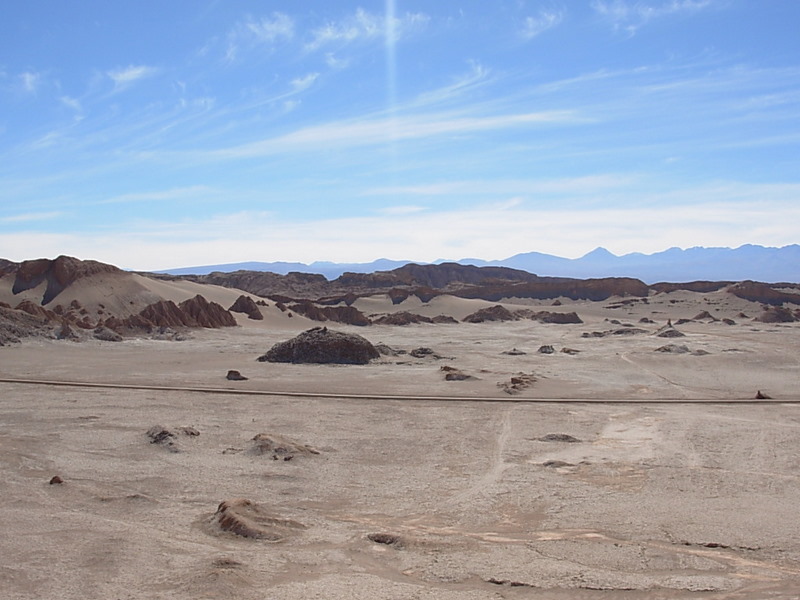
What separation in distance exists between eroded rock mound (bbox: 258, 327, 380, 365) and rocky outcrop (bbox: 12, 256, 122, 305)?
88.9 ft

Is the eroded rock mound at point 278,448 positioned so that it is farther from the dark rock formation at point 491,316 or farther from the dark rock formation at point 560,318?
the dark rock formation at point 491,316

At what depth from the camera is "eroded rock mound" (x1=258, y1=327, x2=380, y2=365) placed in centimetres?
3403

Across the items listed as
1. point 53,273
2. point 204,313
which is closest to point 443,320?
point 204,313

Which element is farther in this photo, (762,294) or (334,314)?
(762,294)

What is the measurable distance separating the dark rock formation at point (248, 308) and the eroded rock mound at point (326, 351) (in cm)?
2527

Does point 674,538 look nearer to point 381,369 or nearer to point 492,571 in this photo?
point 492,571

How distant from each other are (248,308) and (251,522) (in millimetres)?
51741

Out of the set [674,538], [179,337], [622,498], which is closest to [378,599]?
[674,538]

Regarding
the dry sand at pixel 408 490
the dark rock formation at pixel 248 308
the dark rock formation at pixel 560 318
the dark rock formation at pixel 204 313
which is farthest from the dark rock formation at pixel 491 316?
the dry sand at pixel 408 490

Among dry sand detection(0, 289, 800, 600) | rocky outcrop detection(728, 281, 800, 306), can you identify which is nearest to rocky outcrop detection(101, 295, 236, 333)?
dry sand detection(0, 289, 800, 600)

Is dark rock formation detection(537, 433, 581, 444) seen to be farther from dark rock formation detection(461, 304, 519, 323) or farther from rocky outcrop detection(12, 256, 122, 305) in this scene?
dark rock formation detection(461, 304, 519, 323)

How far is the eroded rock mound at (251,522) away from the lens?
31.8 feet

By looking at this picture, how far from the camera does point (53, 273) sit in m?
56.2

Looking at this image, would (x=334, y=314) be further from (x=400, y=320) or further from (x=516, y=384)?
(x=516, y=384)
